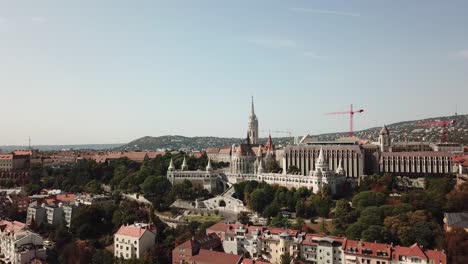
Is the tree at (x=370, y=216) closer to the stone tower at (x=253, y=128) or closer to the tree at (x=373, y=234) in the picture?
the tree at (x=373, y=234)

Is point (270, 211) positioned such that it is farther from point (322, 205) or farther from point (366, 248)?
point (366, 248)

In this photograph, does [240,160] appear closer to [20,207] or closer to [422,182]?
[422,182]

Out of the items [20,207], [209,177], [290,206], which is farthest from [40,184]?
[290,206]

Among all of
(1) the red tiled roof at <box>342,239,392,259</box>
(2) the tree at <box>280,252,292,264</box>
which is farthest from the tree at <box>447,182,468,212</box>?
(2) the tree at <box>280,252,292,264</box>

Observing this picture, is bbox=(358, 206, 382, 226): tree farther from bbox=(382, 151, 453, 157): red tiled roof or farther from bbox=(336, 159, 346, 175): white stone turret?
bbox=(382, 151, 453, 157): red tiled roof

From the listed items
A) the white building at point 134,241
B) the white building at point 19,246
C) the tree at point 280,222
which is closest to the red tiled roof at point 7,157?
the white building at point 19,246
